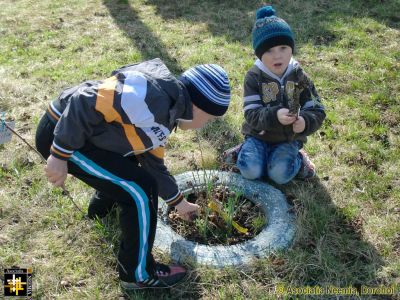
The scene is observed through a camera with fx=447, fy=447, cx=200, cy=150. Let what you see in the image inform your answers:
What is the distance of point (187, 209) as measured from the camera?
8.85 feet

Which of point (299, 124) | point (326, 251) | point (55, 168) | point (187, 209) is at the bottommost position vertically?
point (326, 251)

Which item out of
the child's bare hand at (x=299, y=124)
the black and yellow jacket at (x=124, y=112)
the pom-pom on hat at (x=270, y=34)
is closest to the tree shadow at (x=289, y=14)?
the pom-pom on hat at (x=270, y=34)

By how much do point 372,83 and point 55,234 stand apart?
350cm

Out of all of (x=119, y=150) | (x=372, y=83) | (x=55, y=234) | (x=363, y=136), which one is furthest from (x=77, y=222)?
(x=372, y=83)

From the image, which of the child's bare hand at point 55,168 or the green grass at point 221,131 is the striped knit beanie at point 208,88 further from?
the green grass at point 221,131

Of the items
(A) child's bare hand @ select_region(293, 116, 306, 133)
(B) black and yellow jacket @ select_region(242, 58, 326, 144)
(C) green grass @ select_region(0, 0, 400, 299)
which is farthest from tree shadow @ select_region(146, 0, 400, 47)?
(A) child's bare hand @ select_region(293, 116, 306, 133)

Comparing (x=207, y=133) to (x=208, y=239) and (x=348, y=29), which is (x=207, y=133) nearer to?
(x=208, y=239)

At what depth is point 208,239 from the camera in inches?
111

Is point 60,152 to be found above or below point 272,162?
above

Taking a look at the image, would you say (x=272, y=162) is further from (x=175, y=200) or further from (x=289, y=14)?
(x=289, y=14)

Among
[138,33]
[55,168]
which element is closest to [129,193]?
[55,168]

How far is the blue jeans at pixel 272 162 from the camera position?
3246 millimetres

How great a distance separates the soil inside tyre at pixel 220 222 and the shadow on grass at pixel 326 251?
28 centimetres

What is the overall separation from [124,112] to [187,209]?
83 cm
